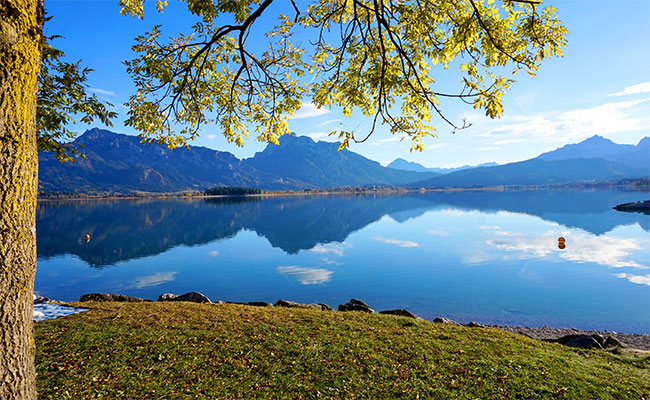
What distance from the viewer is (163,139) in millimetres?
10703

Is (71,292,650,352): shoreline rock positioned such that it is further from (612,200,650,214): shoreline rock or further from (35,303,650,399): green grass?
(612,200,650,214): shoreline rock

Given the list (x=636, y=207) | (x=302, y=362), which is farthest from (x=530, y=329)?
(x=636, y=207)

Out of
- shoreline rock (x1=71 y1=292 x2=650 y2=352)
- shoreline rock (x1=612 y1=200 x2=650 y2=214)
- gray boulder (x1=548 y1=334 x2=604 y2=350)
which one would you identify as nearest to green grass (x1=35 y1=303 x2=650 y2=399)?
gray boulder (x1=548 y1=334 x2=604 y2=350)

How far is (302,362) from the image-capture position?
9625mm

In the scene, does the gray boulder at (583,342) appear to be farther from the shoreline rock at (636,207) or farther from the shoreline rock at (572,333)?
the shoreline rock at (636,207)

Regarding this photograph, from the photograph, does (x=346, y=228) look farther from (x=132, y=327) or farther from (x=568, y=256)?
(x=132, y=327)

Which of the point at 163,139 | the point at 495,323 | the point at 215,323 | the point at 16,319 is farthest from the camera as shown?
the point at 495,323

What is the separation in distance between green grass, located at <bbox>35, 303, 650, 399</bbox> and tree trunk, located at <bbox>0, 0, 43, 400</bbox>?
13.4ft

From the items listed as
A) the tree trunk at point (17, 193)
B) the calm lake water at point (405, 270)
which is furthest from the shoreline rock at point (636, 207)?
the tree trunk at point (17, 193)

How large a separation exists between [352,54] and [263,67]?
3072 millimetres

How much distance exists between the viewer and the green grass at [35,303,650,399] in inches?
320

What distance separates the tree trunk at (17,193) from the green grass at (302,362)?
409 centimetres

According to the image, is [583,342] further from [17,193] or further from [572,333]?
[17,193]

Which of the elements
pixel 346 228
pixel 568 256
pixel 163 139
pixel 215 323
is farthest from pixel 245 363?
pixel 346 228
